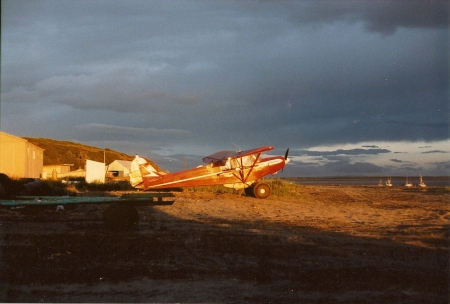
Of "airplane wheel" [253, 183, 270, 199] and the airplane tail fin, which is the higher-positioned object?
the airplane tail fin

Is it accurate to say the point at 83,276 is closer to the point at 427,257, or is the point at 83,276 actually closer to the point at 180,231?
the point at 180,231

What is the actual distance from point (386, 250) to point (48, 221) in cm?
773

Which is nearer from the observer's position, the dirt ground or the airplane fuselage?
the dirt ground

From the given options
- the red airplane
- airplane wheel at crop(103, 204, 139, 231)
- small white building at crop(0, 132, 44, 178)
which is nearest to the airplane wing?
the red airplane

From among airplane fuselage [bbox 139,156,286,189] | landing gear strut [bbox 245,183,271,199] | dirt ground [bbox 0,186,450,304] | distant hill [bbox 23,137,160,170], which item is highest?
distant hill [bbox 23,137,160,170]

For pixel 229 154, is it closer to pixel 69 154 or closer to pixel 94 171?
pixel 94 171

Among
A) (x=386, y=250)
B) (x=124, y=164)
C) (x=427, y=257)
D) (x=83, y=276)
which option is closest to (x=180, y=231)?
(x=83, y=276)

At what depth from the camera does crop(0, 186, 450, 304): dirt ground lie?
5348mm

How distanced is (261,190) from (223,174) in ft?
6.13

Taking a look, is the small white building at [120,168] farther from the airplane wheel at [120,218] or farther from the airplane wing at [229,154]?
the airplane wheel at [120,218]

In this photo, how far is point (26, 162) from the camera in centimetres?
3775

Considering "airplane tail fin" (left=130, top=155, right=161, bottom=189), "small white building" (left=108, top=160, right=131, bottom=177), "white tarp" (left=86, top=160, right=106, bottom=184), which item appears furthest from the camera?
"small white building" (left=108, top=160, right=131, bottom=177)

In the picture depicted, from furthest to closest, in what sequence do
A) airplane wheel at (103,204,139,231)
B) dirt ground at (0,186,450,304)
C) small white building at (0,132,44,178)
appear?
1. small white building at (0,132,44,178)
2. airplane wheel at (103,204,139,231)
3. dirt ground at (0,186,450,304)

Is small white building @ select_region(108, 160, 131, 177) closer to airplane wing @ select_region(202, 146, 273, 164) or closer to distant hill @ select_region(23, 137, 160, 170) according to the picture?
distant hill @ select_region(23, 137, 160, 170)
